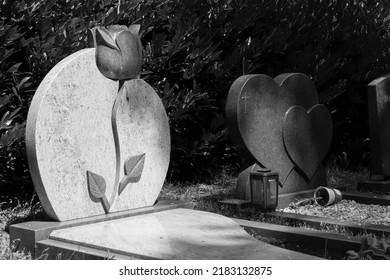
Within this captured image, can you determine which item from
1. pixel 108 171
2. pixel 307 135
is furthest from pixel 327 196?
pixel 108 171

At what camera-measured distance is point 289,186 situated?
727cm

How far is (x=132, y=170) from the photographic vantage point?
5.84 metres

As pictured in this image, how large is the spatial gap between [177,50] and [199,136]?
1184mm

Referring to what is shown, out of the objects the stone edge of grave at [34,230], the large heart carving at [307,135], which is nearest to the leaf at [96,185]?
the stone edge of grave at [34,230]

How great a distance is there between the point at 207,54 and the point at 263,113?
4.01 ft

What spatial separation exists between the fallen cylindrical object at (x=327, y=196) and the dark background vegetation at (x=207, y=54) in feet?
4.30

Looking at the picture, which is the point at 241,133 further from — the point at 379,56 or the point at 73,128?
the point at 379,56

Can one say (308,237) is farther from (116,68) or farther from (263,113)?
(116,68)

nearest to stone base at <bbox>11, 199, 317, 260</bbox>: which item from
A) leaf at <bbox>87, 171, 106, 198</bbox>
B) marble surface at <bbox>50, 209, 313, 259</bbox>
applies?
marble surface at <bbox>50, 209, 313, 259</bbox>

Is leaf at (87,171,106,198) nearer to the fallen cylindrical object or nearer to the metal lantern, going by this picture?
the metal lantern

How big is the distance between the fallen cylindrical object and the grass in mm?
851

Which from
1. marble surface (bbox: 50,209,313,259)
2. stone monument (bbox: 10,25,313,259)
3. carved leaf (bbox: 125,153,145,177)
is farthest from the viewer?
carved leaf (bbox: 125,153,145,177)

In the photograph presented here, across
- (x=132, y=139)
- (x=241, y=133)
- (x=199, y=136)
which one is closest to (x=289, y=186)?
(x=241, y=133)

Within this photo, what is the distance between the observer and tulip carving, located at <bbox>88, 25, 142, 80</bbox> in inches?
223
